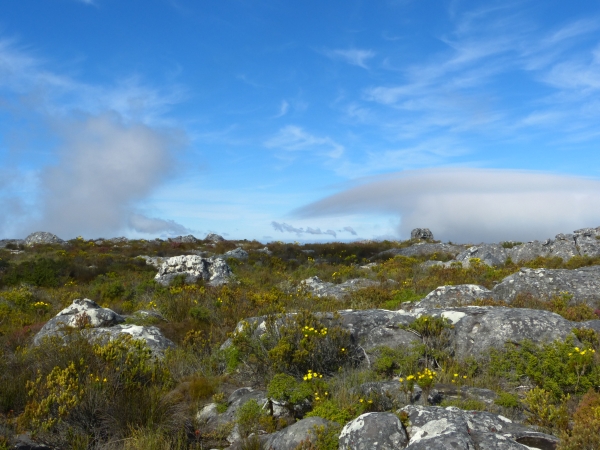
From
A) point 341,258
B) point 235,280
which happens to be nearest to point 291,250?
point 341,258

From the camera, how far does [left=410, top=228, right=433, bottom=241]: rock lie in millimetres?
41438

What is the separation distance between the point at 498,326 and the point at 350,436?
4230 mm

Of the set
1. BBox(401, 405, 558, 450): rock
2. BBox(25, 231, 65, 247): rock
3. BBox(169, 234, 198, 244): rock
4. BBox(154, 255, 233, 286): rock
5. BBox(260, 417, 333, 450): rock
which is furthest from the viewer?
BBox(169, 234, 198, 244): rock

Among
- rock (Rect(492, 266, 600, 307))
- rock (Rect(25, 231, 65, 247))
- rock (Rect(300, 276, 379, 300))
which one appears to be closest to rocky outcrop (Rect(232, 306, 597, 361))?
rock (Rect(492, 266, 600, 307))

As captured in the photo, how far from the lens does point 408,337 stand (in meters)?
8.19

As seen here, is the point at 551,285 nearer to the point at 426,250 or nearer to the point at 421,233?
the point at 426,250

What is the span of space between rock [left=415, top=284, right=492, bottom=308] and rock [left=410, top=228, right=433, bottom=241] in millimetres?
29817

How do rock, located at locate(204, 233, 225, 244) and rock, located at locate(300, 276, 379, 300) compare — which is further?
rock, located at locate(204, 233, 225, 244)

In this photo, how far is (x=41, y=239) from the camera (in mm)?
37500

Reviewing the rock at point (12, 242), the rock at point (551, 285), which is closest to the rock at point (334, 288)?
the rock at point (551, 285)

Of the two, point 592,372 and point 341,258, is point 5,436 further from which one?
point 341,258

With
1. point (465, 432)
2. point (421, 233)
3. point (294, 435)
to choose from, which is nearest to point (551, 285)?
point (465, 432)

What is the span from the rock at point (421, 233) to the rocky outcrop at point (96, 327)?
34.0 meters

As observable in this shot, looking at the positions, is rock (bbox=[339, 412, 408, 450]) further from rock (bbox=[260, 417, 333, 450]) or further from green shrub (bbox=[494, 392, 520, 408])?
green shrub (bbox=[494, 392, 520, 408])
